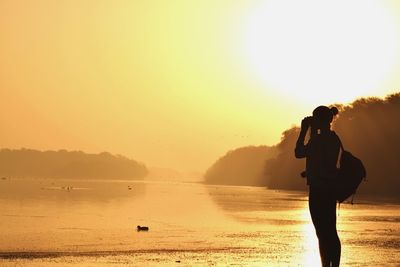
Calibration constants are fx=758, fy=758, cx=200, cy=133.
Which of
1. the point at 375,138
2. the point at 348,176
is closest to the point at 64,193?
the point at 375,138

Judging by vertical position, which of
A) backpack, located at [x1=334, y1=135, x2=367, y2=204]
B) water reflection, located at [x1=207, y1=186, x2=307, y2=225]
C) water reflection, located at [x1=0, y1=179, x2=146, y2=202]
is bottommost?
water reflection, located at [x1=207, y1=186, x2=307, y2=225]

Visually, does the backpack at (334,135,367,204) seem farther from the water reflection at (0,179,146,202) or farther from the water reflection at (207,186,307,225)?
the water reflection at (0,179,146,202)

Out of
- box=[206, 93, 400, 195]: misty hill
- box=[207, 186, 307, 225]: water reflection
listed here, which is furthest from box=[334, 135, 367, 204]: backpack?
box=[206, 93, 400, 195]: misty hill

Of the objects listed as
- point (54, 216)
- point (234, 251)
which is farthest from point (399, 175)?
point (234, 251)

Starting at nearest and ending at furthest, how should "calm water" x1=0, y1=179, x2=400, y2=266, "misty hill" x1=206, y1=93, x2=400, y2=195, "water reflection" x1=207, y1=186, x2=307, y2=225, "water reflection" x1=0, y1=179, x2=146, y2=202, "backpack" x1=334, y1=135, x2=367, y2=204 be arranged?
"backpack" x1=334, y1=135, x2=367, y2=204 → "calm water" x1=0, y1=179, x2=400, y2=266 → "water reflection" x1=207, y1=186, x2=307, y2=225 → "water reflection" x1=0, y1=179, x2=146, y2=202 → "misty hill" x1=206, y1=93, x2=400, y2=195

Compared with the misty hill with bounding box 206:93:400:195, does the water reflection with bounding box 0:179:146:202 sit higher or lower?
lower

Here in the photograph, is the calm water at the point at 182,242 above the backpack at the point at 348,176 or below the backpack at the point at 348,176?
below

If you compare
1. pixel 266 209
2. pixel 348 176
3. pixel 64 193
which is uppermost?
pixel 64 193

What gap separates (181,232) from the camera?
30188 mm

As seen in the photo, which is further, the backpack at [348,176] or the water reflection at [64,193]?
the water reflection at [64,193]

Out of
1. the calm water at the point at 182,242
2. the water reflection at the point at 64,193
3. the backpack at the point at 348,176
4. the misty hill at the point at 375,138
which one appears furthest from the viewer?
the misty hill at the point at 375,138

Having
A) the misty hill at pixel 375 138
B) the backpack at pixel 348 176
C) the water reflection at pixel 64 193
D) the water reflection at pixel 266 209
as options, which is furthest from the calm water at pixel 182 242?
the misty hill at pixel 375 138

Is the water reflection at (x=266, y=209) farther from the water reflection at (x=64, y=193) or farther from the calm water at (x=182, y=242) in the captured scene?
the water reflection at (x=64, y=193)

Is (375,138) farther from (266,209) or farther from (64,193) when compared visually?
(266,209)
